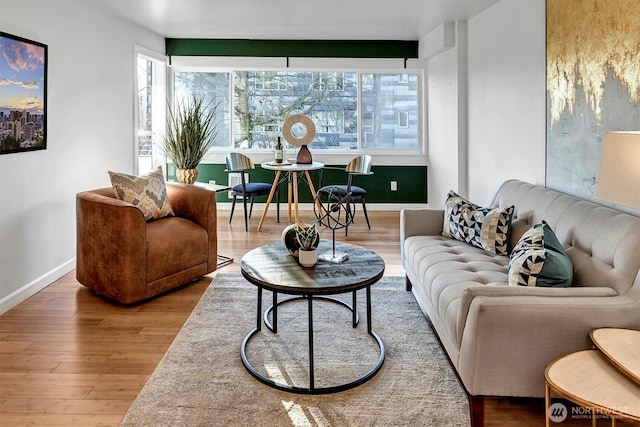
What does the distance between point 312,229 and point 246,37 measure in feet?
16.0

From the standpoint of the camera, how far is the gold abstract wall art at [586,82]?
8.21 feet

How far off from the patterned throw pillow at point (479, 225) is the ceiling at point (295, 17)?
2.24 meters

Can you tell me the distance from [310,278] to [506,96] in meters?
2.84

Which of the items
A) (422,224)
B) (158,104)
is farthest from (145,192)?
(158,104)

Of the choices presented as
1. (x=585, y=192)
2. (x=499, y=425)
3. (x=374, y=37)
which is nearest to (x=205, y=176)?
(x=374, y=37)

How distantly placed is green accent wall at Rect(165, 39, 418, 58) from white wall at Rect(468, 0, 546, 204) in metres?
1.73

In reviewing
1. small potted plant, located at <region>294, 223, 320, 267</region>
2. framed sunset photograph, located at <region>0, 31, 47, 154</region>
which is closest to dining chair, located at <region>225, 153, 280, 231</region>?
framed sunset photograph, located at <region>0, 31, 47, 154</region>

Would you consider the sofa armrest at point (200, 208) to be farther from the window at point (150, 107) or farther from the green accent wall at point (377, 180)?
the green accent wall at point (377, 180)

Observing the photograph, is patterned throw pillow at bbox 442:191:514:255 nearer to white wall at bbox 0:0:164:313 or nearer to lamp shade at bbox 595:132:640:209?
lamp shade at bbox 595:132:640:209

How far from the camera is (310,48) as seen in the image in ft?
22.7

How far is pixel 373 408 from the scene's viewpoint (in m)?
2.14

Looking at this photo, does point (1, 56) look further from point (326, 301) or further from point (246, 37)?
point (246, 37)

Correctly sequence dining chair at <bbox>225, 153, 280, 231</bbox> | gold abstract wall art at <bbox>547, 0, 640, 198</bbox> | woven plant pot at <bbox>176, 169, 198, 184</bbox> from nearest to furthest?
gold abstract wall art at <bbox>547, 0, 640, 198</bbox> → woven plant pot at <bbox>176, 169, 198, 184</bbox> → dining chair at <bbox>225, 153, 280, 231</bbox>

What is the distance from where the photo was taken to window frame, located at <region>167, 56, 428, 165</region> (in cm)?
690
